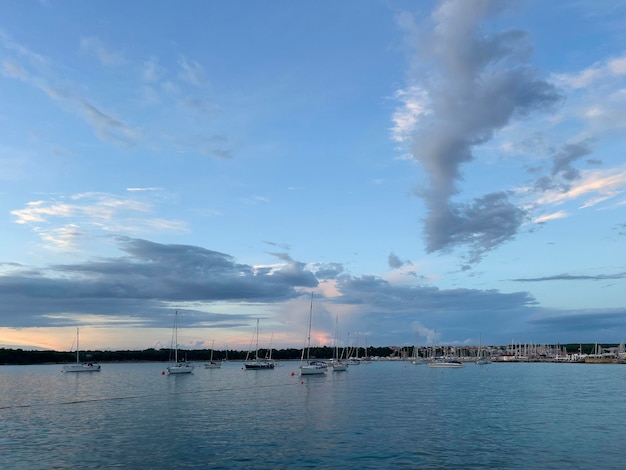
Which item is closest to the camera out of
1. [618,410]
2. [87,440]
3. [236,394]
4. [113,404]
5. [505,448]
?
[505,448]

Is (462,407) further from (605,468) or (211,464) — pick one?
(211,464)

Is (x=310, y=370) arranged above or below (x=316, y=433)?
below

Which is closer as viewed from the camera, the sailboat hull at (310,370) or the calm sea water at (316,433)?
the calm sea water at (316,433)

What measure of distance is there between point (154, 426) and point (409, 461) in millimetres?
31250

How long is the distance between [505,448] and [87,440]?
124 feet

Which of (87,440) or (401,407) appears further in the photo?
(401,407)

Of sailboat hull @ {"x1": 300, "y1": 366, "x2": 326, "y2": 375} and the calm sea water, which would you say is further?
sailboat hull @ {"x1": 300, "y1": 366, "x2": 326, "y2": 375}

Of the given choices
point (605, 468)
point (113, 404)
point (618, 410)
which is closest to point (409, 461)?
point (605, 468)

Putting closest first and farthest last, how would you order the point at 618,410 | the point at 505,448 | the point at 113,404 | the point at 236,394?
the point at 505,448 → the point at 618,410 → the point at 113,404 → the point at 236,394

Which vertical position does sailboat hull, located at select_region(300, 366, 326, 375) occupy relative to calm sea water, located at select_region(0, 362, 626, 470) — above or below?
below

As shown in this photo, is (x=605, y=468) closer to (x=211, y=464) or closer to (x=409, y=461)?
(x=409, y=461)

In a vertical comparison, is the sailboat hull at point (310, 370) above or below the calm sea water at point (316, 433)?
below

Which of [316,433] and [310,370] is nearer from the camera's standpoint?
[316,433]

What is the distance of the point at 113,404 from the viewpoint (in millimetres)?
85875
